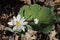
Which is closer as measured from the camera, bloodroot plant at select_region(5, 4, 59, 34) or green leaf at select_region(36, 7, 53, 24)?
bloodroot plant at select_region(5, 4, 59, 34)

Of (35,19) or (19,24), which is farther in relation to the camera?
(35,19)

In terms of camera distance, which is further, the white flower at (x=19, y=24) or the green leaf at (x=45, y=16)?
the green leaf at (x=45, y=16)

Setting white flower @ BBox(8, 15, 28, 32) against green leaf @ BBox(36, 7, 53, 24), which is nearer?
white flower @ BBox(8, 15, 28, 32)

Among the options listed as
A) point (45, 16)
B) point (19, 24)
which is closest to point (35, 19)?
point (45, 16)

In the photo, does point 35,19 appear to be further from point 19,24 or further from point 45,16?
point 19,24

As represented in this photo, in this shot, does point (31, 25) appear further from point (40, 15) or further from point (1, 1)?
point (1, 1)

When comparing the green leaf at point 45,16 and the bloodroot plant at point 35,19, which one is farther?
the green leaf at point 45,16

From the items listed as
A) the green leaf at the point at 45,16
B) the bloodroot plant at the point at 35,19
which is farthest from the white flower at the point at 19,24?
the green leaf at the point at 45,16

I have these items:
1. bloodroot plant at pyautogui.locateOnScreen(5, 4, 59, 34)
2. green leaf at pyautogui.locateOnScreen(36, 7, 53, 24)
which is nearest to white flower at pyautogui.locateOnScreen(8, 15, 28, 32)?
bloodroot plant at pyautogui.locateOnScreen(5, 4, 59, 34)

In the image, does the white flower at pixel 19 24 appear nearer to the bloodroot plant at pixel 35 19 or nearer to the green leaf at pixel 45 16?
the bloodroot plant at pixel 35 19

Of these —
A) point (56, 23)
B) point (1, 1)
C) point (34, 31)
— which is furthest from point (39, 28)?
point (1, 1)

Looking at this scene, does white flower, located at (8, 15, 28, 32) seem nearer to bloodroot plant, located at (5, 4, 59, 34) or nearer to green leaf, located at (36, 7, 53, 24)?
bloodroot plant, located at (5, 4, 59, 34)
